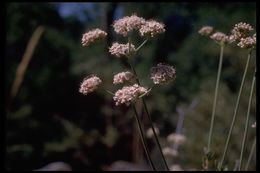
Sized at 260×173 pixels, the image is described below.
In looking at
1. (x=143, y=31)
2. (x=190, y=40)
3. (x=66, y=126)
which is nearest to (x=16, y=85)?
Result: (x=143, y=31)

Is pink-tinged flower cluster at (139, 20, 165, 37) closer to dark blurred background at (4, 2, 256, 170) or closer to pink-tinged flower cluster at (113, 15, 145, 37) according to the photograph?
pink-tinged flower cluster at (113, 15, 145, 37)

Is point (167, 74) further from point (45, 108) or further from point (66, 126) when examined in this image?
point (45, 108)

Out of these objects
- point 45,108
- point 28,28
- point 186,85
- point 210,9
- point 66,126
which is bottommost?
point 66,126

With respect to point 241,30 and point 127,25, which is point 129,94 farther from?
point 241,30

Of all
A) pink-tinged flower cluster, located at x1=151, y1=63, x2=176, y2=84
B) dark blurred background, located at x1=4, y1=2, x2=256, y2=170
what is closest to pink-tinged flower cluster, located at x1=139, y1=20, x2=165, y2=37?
pink-tinged flower cluster, located at x1=151, y1=63, x2=176, y2=84

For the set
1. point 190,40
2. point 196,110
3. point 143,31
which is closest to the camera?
point 143,31
